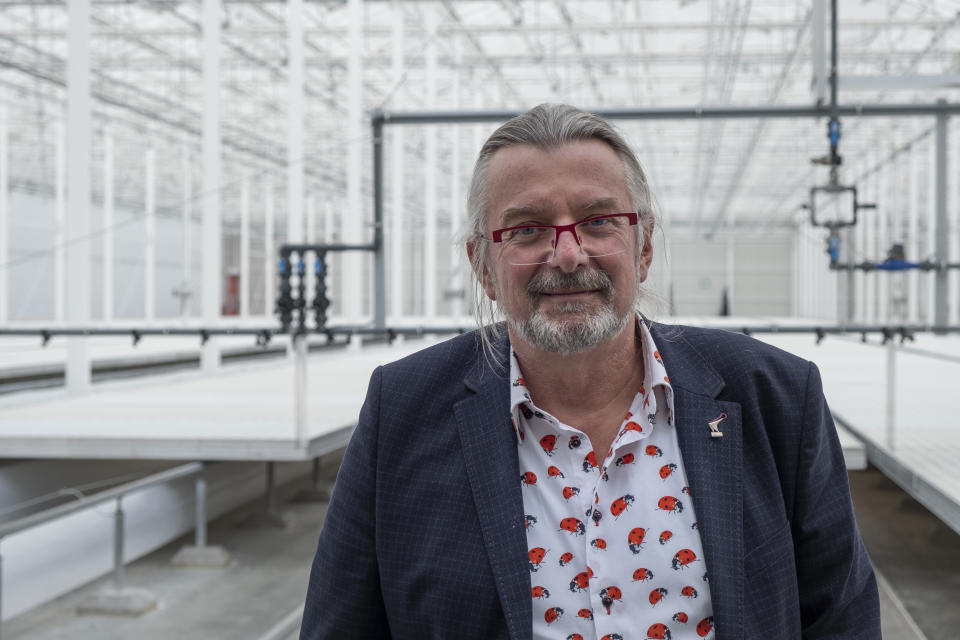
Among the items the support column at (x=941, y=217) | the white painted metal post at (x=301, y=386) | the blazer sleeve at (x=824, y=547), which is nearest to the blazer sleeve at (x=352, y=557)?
the blazer sleeve at (x=824, y=547)

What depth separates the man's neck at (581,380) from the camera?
1.66m

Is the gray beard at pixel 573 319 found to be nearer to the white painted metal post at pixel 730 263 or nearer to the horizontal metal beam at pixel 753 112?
the horizontal metal beam at pixel 753 112

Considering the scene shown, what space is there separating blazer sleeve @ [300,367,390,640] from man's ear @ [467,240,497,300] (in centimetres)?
31

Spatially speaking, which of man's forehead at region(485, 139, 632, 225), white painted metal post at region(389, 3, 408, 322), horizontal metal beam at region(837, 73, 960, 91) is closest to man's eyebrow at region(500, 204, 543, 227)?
man's forehead at region(485, 139, 632, 225)

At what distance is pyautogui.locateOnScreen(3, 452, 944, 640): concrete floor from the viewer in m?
5.38

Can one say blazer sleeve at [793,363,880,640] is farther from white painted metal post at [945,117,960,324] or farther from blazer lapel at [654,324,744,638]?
white painted metal post at [945,117,960,324]

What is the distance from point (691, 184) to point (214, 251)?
88.6 feet

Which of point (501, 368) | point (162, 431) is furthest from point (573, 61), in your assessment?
point (501, 368)

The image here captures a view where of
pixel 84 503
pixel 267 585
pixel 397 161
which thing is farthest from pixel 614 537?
pixel 397 161

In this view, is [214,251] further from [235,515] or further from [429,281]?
[429,281]

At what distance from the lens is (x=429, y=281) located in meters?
17.7

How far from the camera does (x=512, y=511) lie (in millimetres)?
1528

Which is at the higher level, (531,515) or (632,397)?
(632,397)

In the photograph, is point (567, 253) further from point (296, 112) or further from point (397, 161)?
point (397, 161)
